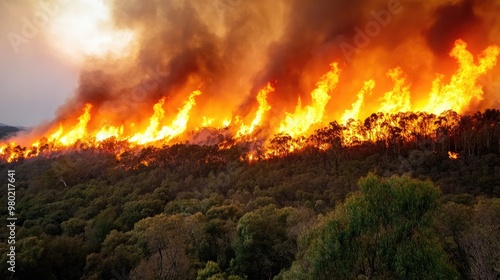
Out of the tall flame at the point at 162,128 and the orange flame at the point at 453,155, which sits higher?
the tall flame at the point at 162,128

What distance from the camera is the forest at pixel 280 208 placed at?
69.7ft

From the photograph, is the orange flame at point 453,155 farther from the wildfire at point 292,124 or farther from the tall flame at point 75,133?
the tall flame at point 75,133

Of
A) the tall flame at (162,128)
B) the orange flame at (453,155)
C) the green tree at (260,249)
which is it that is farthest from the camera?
the tall flame at (162,128)

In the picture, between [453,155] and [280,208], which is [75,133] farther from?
[453,155]

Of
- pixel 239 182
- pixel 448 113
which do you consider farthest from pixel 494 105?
pixel 239 182

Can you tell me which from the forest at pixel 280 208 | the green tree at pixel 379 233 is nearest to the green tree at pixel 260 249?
the forest at pixel 280 208

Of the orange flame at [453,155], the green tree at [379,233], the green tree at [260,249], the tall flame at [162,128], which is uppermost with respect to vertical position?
the tall flame at [162,128]

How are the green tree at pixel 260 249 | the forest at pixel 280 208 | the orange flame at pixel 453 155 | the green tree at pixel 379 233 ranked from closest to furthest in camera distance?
the green tree at pixel 379 233
the forest at pixel 280 208
the green tree at pixel 260 249
the orange flame at pixel 453 155

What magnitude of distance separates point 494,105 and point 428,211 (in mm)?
112584

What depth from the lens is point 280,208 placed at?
200 feet

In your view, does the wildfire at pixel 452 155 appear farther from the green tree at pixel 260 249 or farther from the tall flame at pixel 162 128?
the tall flame at pixel 162 128

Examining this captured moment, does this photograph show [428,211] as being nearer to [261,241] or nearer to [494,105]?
[261,241]

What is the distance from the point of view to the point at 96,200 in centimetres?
8431

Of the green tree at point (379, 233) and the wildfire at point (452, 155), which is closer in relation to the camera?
the green tree at point (379, 233)
